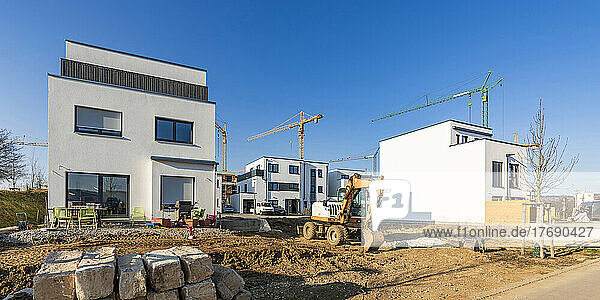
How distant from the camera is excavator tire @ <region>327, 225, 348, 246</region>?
14836 millimetres

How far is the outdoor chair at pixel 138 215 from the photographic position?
15.5 m

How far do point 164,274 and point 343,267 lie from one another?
5952mm

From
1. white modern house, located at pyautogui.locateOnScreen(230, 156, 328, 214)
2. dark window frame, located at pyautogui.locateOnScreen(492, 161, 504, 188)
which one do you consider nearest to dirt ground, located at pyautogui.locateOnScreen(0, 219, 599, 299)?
dark window frame, located at pyautogui.locateOnScreen(492, 161, 504, 188)

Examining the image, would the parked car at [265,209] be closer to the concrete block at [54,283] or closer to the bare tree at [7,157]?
the bare tree at [7,157]

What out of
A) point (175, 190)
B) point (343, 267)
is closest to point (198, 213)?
point (175, 190)

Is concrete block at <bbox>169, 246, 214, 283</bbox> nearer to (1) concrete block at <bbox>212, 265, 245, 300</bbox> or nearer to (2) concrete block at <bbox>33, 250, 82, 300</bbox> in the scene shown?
(1) concrete block at <bbox>212, 265, 245, 300</bbox>

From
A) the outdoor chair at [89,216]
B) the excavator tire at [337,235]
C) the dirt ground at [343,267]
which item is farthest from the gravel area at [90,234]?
the excavator tire at [337,235]

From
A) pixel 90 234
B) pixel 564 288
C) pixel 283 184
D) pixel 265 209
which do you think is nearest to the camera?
pixel 564 288

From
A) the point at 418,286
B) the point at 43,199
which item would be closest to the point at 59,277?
the point at 418,286

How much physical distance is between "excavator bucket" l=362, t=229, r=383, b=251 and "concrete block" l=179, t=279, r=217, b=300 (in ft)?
28.1

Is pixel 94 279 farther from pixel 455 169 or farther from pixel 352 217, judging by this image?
pixel 455 169

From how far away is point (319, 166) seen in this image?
52000 mm

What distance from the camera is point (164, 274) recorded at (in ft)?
19.9

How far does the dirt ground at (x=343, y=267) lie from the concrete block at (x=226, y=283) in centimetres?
78
